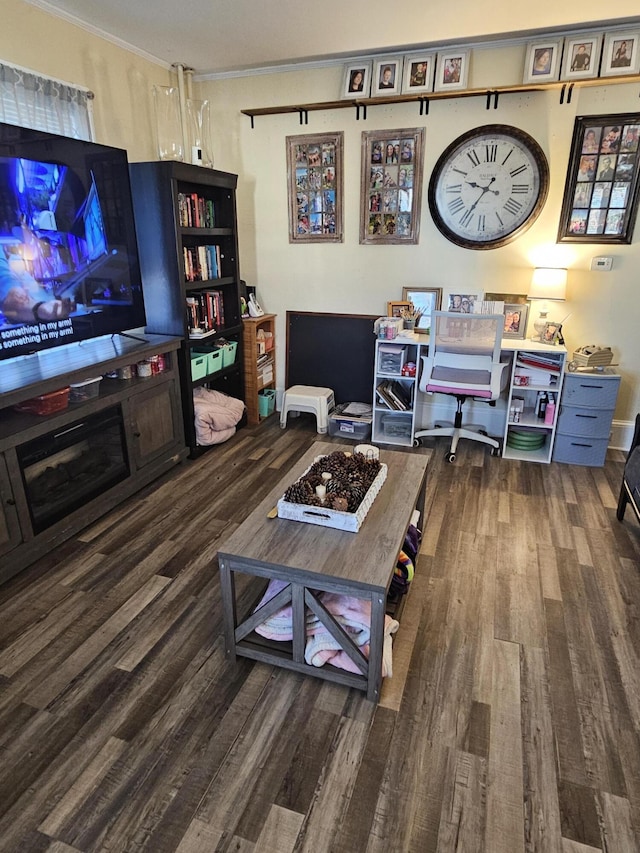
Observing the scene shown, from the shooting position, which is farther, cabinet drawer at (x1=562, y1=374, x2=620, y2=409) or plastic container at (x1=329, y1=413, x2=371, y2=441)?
plastic container at (x1=329, y1=413, x2=371, y2=441)

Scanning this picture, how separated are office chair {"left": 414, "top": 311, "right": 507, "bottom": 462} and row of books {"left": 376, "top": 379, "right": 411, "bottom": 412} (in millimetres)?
326

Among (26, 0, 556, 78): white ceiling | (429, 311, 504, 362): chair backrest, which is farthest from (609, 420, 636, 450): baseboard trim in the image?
(26, 0, 556, 78): white ceiling

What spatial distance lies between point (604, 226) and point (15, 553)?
3.89 metres

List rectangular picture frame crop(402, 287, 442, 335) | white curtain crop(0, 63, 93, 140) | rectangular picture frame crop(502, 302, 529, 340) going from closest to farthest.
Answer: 1. white curtain crop(0, 63, 93, 140)
2. rectangular picture frame crop(502, 302, 529, 340)
3. rectangular picture frame crop(402, 287, 442, 335)

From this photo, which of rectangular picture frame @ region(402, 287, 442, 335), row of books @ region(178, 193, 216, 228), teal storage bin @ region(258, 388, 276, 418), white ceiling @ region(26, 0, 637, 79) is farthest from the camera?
teal storage bin @ region(258, 388, 276, 418)

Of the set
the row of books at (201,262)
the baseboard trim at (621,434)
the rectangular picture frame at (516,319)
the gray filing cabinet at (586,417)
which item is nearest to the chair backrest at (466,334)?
the rectangular picture frame at (516,319)

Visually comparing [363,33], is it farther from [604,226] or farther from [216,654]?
[216,654]

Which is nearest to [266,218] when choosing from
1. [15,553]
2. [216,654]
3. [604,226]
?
[604,226]

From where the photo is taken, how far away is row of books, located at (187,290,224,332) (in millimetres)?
3508

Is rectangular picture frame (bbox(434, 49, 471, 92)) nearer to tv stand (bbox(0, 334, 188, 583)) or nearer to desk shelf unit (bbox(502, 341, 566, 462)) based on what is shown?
desk shelf unit (bbox(502, 341, 566, 462))

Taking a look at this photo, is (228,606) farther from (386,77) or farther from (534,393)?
(386,77)

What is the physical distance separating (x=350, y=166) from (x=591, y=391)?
2.33 metres

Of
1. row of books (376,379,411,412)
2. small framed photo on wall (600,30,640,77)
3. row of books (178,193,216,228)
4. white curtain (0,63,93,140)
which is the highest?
small framed photo on wall (600,30,640,77)

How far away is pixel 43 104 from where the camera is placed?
275 cm
